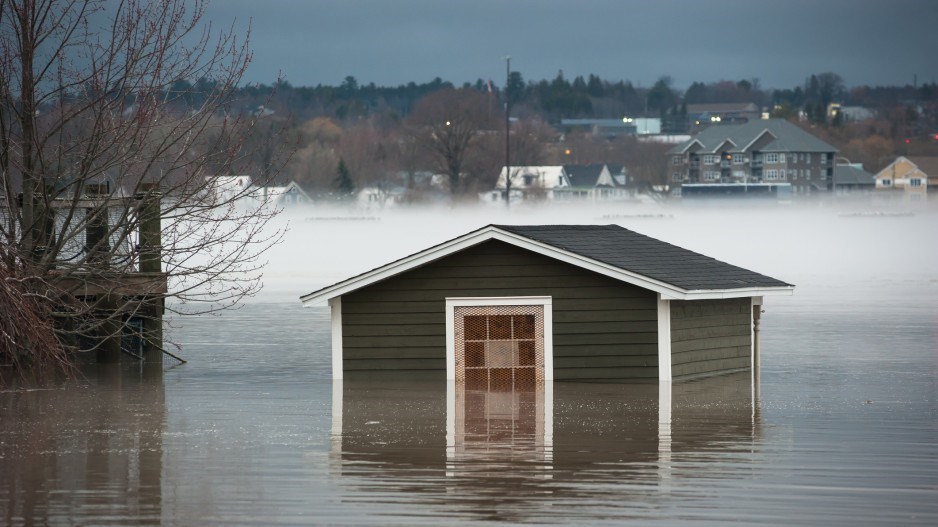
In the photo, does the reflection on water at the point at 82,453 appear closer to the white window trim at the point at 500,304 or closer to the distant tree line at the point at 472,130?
the white window trim at the point at 500,304

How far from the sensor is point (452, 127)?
383 feet

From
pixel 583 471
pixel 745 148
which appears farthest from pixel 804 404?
pixel 745 148

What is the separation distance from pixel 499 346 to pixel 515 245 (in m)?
1.69

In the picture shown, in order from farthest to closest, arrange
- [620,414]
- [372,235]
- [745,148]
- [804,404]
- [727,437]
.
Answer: [745,148] → [372,235] → [804,404] → [620,414] → [727,437]

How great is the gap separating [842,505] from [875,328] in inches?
1161

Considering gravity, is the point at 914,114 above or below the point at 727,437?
above

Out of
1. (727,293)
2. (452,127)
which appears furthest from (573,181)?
(727,293)

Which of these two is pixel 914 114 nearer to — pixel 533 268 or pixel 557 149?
pixel 557 149

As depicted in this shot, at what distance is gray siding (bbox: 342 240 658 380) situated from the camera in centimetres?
2284

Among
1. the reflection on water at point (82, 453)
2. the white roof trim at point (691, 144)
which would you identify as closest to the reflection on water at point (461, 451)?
the reflection on water at point (82, 453)

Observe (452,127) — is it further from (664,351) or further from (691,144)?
(664,351)

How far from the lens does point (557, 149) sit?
15175 centimetres

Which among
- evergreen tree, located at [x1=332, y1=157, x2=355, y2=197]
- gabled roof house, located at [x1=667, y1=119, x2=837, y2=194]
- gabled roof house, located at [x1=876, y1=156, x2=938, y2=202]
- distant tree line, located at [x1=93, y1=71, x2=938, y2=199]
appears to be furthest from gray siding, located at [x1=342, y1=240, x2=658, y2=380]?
gabled roof house, located at [x1=876, y1=156, x2=938, y2=202]

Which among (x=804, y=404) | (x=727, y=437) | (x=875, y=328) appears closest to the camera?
(x=727, y=437)
